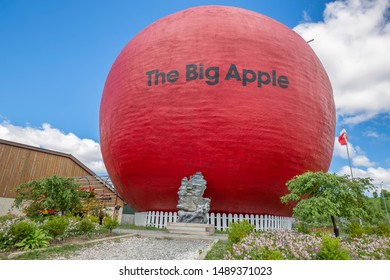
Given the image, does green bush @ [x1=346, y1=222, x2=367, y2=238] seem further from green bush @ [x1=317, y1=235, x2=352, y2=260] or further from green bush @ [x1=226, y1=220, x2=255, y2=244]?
green bush @ [x1=317, y1=235, x2=352, y2=260]

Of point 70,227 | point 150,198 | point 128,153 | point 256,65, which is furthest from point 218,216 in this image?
point 256,65

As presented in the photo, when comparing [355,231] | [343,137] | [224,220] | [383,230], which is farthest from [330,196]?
[343,137]

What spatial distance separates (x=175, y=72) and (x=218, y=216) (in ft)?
20.1

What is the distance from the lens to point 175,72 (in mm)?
11477

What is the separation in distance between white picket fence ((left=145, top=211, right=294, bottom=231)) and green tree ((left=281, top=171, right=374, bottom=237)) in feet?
9.96

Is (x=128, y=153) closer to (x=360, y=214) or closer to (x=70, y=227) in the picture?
(x=70, y=227)

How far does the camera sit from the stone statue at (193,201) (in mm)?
10500

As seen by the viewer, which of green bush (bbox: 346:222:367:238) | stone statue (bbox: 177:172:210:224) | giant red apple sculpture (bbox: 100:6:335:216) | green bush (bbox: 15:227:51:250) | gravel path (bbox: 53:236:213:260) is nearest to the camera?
gravel path (bbox: 53:236:213:260)

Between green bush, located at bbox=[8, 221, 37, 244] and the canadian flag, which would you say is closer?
green bush, located at bbox=[8, 221, 37, 244]

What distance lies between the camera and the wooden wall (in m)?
18.9

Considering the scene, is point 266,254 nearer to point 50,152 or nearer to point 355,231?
point 355,231

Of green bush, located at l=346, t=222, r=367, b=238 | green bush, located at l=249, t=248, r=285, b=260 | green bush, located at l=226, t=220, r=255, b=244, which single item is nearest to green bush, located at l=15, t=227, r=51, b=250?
green bush, located at l=226, t=220, r=255, b=244

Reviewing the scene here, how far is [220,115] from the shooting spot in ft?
35.1

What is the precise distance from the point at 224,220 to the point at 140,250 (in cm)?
528
